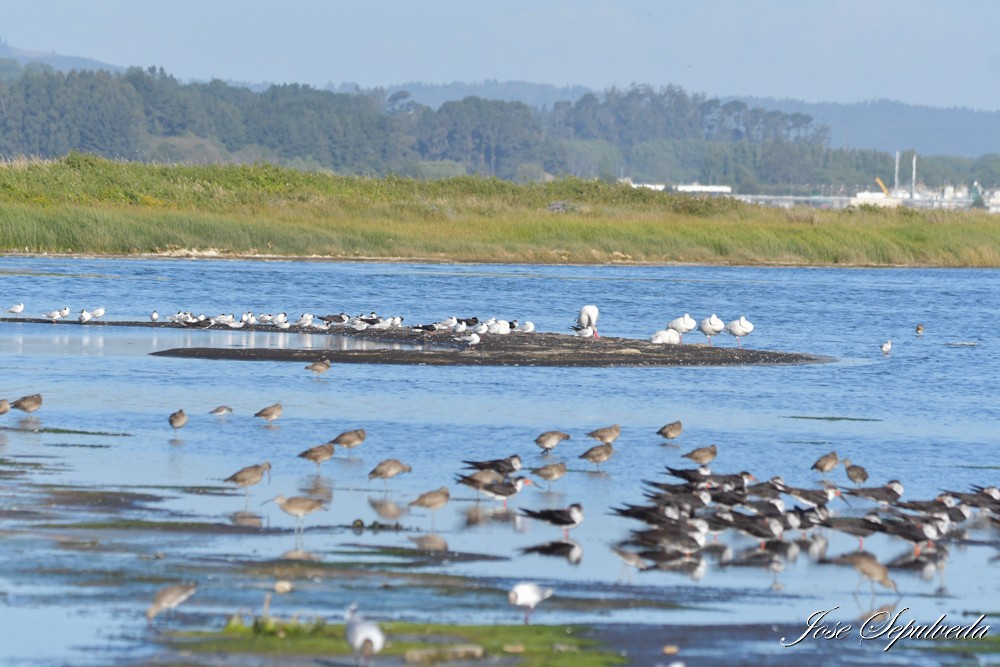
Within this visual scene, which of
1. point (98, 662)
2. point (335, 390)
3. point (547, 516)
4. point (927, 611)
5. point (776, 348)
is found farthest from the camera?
point (776, 348)

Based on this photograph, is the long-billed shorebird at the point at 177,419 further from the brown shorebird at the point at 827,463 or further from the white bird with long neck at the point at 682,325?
the white bird with long neck at the point at 682,325

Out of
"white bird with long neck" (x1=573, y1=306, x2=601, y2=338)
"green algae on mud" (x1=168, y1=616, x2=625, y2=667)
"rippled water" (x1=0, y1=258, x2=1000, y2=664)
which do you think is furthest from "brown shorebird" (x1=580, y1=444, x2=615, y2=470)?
"white bird with long neck" (x1=573, y1=306, x2=601, y2=338)

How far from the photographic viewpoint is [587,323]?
28.8 meters

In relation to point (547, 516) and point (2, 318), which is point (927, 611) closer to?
point (547, 516)

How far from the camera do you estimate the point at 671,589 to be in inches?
410

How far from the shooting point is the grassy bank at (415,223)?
164 ft

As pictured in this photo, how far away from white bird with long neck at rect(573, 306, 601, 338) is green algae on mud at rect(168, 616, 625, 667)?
19062 millimetres

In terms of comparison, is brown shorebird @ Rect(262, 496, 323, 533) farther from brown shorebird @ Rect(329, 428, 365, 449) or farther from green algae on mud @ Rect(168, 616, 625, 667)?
brown shorebird @ Rect(329, 428, 365, 449)

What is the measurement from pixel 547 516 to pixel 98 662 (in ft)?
13.8

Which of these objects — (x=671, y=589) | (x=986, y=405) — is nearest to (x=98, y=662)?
(x=671, y=589)

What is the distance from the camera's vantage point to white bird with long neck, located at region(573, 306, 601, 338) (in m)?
28.1

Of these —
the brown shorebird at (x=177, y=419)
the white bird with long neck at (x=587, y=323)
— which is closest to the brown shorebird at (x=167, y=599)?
the brown shorebird at (x=177, y=419)

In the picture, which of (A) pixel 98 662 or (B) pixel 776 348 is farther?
(B) pixel 776 348

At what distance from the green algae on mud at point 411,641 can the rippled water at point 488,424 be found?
1.08 feet
